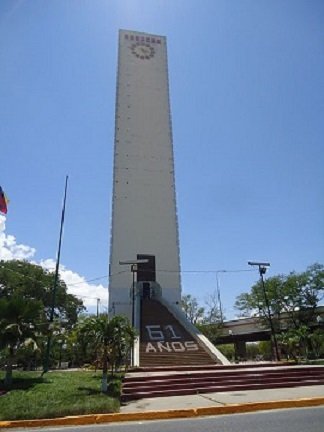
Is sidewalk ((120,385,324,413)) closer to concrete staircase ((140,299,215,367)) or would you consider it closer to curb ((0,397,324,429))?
curb ((0,397,324,429))

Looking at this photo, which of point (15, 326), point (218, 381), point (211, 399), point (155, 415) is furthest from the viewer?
point (218, 381)

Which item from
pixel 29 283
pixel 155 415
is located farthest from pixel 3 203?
pixel 29 283

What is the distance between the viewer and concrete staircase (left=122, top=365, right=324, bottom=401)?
13922 millimetres

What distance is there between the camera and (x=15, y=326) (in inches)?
591

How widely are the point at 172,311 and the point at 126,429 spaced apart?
27514mm

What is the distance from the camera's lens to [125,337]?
14820 mm

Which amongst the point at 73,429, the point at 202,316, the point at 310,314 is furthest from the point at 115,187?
the point at 73,429

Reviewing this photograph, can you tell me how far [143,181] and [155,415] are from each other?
39.1 m

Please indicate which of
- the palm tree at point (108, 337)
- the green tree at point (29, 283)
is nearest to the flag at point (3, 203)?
the palm tree at point (108, 337)

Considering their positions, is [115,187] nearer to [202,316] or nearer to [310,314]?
[202,316]

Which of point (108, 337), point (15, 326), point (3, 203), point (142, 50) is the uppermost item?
point (142, 50)

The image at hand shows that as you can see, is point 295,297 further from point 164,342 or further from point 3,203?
point 3,203

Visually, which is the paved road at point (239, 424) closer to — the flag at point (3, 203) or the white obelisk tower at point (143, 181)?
the flag at point (3, 203)

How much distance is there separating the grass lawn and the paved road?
1.10m
